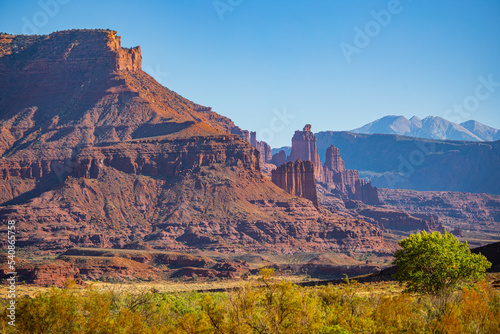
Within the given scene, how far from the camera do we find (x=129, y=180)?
161125mm

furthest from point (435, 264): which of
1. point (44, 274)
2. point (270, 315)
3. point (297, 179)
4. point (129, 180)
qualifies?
point (297, 179)

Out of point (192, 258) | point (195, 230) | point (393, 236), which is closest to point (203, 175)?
point (195, 230)

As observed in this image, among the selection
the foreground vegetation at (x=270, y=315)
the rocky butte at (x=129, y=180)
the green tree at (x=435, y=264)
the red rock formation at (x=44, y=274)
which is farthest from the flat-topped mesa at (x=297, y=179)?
the foreground vegetation at (x=270, y=315)

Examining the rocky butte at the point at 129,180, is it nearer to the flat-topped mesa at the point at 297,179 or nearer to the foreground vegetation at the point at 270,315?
the flat-topped mesa at the point at 297,179

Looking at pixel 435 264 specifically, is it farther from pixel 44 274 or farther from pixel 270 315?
pixel 44 274

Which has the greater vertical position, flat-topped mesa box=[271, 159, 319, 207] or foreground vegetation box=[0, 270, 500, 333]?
flat-topped mesa box=[271, 159, 319, 207]

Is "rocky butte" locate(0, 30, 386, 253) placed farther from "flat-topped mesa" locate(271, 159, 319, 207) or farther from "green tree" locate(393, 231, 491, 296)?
"green tree" locate(393, 231, 491, 296)

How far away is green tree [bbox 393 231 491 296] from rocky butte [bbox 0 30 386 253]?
96.7 metres

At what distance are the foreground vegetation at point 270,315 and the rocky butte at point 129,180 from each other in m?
98.0

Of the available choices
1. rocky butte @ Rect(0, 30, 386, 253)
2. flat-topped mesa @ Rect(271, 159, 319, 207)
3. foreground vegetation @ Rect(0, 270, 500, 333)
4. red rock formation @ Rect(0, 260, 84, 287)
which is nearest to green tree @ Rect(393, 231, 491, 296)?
foreground vegetation @ Rect(0, 270, 500, 333)

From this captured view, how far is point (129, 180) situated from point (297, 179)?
50.3 meters

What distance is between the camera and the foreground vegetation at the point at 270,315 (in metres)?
30.9

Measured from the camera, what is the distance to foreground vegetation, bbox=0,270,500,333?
30938 mm

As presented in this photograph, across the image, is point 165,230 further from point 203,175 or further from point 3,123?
point 3,123
